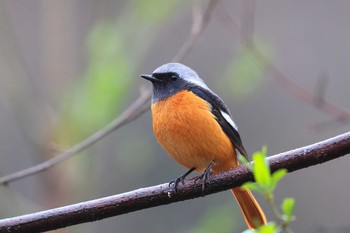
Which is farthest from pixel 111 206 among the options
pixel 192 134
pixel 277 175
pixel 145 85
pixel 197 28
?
pixel 145 85

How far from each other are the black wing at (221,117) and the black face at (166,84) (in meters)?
0.11

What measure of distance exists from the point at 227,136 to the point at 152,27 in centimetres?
140

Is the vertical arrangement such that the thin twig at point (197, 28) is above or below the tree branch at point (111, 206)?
above

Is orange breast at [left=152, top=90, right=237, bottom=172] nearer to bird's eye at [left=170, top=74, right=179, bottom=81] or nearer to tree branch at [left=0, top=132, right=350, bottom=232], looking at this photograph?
bird's eye at [left=170, top=74, right=179, bottom=81]

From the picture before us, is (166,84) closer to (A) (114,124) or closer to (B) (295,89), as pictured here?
(A) (114,124)

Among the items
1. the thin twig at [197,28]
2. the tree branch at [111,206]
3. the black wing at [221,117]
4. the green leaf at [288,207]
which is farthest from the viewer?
the thin twig at [197,28]

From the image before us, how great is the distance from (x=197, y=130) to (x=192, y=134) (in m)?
0.04

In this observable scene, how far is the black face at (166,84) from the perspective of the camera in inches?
162

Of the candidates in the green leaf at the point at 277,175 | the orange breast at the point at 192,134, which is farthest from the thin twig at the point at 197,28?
the green leaf at the point at 277,175

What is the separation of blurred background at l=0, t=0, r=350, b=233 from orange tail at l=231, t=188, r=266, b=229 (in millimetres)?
88

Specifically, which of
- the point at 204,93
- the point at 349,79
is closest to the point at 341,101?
the point at 349,79

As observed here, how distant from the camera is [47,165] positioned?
3.70m

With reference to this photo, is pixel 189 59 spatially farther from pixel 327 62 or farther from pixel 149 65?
pixel 327 62

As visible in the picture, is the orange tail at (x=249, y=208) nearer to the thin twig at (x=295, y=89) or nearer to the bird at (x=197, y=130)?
the bird at (x=197, y=130)
